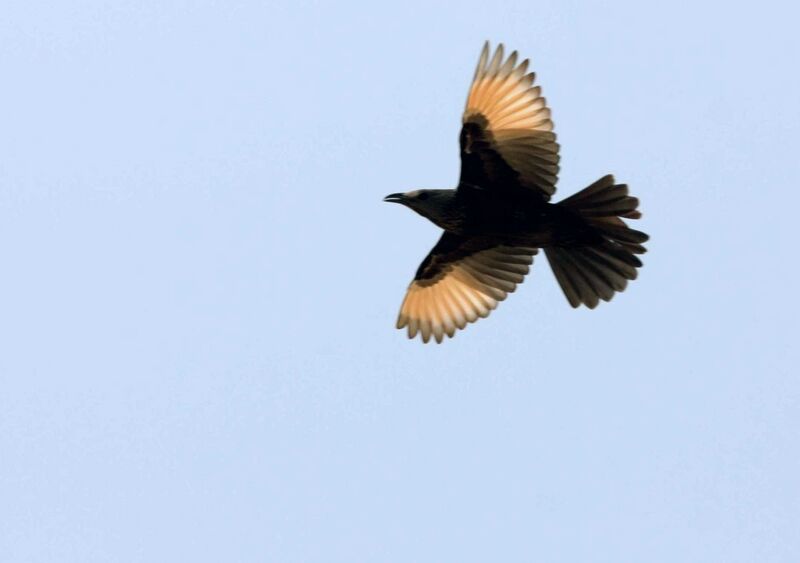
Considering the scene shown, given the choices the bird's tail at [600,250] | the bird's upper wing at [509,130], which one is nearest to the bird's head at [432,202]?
the bird's upper wing at [509,130]

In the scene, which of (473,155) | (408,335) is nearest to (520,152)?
(473,155)

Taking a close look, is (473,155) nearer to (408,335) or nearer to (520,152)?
(520,152)

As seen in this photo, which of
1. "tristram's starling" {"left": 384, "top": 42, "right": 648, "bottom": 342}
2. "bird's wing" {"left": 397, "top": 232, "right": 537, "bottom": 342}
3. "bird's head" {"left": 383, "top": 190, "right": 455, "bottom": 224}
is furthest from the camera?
"bird's wing" {"left": 397, "top": 232, "right": 537, "bottom": 342}

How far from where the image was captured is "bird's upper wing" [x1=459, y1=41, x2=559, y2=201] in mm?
13383

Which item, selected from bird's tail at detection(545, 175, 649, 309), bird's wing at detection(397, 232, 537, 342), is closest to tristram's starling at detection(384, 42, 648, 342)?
bird's tail at detection(545, 175, 649, 309)

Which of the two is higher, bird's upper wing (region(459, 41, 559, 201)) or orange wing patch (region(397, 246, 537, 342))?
bird's upper wing (region(459, 41, 559, 201))

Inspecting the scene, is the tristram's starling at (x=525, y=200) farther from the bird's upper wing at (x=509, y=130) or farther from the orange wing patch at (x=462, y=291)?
the orange wing patch at (x=462, y=291)

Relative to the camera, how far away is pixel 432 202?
44.6 ft

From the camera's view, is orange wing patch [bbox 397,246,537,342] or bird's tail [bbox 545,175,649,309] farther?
orange wing patch [bbox 397,246,537,342]

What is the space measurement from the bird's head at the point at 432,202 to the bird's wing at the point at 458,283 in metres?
0.82

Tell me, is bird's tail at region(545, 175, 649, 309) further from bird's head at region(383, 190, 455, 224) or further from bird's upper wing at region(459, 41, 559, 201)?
bird's head at region(383, 190, 455, 224)

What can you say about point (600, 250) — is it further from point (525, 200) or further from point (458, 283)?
point (458, 283)

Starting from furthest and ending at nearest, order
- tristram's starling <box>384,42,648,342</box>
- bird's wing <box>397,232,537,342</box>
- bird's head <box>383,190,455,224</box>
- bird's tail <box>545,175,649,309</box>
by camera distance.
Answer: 1. bird's wing <box>397,232,537,342</box>
2. bird's head <box>383,190,455,224</box>
3. tristram's starling <box>384,42,648,342</box>
4. bird's tail <box>545,175,649,309</box>

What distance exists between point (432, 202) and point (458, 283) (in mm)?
1455
